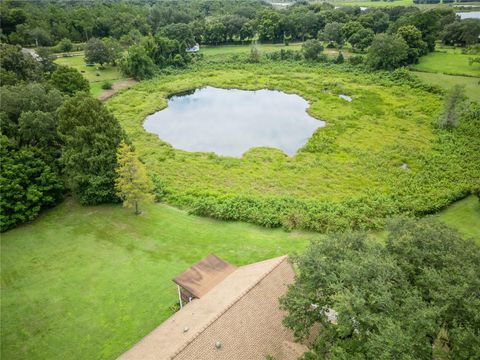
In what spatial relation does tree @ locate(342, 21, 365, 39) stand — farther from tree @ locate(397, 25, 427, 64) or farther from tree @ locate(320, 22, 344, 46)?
tree @ locate(397, 25, 427, 64)

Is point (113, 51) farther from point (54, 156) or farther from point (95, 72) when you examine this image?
point (54, 156)

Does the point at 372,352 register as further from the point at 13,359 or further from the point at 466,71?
the point at 466,71

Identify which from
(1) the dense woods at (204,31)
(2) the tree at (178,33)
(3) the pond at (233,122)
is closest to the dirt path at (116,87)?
(1) the dense woods at (204,31)

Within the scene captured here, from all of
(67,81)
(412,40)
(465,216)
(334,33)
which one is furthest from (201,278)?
(334,33)

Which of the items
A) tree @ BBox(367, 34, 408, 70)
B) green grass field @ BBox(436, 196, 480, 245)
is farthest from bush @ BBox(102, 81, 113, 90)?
green grass field @ BBox(436, 196, 480, 245)

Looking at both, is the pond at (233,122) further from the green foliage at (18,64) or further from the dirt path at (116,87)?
the green foliage at (18,64)

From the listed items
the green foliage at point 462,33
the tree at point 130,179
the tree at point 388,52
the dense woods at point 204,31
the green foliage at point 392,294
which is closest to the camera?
the green foliage at point 392,294
